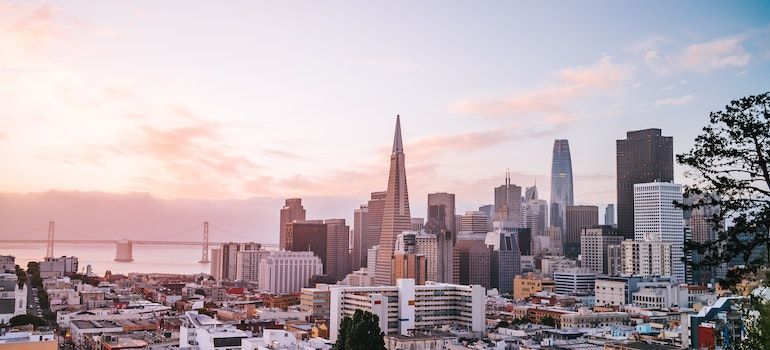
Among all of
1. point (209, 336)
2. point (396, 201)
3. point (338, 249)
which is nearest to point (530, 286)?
point (396, 201)

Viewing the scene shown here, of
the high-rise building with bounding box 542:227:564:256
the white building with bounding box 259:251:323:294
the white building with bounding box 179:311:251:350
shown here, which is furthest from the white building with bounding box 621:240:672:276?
the white building with bounding box 179:311:251:350

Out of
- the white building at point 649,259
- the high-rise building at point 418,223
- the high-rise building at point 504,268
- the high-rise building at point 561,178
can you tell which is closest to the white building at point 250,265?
the high-rise building at point 504,268

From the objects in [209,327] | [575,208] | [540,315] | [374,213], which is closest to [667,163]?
[575,208]

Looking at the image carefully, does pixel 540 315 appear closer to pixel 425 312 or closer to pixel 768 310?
pixel 425 312

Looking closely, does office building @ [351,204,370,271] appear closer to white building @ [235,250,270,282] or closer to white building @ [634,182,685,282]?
white building @ [235,250,270,282]

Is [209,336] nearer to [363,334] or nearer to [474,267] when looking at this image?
[363,334]

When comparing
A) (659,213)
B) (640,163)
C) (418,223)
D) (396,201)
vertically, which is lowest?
(418,223)

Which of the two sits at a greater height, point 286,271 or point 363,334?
point 363,334
